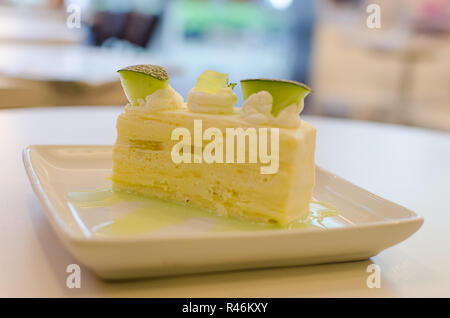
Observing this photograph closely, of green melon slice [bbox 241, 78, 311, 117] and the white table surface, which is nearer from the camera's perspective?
the white table surface

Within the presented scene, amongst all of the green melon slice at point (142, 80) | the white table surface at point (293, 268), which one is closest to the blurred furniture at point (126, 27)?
the white table surface at point (293, 268)

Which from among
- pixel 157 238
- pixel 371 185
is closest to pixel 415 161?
pixel 371 185

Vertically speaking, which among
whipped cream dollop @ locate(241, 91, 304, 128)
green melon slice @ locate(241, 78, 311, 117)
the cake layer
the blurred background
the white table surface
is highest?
the blurred background

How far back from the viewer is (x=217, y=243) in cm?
70

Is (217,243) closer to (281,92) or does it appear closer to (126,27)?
(281,92)

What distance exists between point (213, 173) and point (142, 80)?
0.84 feet

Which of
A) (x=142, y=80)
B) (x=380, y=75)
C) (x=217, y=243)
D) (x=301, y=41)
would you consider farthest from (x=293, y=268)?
(x=380, y=75)

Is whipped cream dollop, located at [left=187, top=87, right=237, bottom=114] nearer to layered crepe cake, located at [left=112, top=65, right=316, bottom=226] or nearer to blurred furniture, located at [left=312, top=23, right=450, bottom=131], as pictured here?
layered crepe cake, located at [left=112, top=65, right=316, bottom=226]

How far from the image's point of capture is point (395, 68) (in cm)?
813

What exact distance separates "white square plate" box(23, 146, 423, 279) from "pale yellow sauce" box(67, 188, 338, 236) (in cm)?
2

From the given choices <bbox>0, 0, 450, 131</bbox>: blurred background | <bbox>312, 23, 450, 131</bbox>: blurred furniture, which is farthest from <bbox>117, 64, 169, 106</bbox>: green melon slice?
<bbox>312, 23, 450, 131</bbox>: blurred furniture

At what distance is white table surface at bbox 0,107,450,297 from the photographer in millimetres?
712

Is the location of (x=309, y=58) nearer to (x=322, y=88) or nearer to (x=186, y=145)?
(x=322, y=88)

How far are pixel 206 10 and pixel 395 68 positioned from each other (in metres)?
3.15
